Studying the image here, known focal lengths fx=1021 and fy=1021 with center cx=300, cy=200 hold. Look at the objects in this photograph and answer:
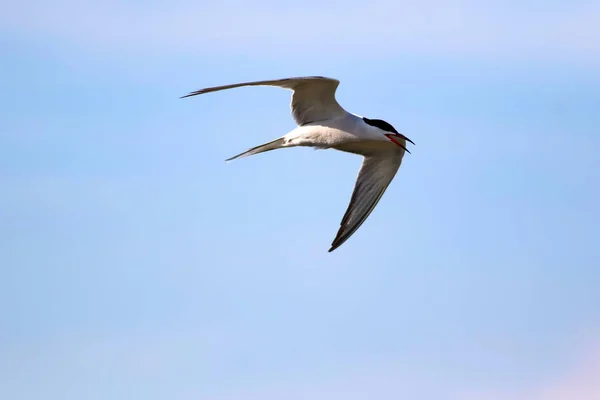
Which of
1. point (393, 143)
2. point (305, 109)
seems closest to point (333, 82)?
point (305, 109)

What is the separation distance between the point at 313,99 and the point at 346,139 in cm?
90

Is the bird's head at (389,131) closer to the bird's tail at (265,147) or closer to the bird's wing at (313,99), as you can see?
the bird's wing at (313,99)

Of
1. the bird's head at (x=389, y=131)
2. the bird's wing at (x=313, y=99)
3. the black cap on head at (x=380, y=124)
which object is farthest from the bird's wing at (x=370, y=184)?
the bird's wing at (x=313, y=99)

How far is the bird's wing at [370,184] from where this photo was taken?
60.2ft

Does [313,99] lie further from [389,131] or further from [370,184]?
[370,184]

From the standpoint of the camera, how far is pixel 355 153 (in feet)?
60.5

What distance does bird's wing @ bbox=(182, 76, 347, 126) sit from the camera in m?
16.0

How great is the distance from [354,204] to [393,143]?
1.33 m

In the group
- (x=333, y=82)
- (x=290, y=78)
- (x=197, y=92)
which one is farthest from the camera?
(x=333, y=82)

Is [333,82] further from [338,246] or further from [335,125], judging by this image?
[338,246]

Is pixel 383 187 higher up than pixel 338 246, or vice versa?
pixel 383 187

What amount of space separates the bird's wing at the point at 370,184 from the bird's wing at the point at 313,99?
1739 millimetres

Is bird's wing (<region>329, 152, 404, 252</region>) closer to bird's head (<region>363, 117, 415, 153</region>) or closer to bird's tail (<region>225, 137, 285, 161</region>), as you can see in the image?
bird's head (<region>363, 117, 415, 153</region>)

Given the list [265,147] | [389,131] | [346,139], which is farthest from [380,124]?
[265,147]
